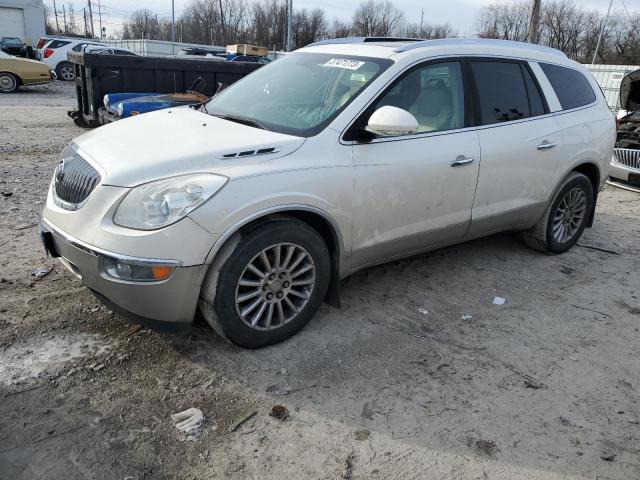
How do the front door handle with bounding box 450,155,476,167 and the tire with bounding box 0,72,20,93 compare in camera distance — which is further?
the tire with bounding box 0,72,20,93

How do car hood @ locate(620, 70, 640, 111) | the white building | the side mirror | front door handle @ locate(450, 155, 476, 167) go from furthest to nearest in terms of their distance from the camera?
the white building → car hood @ locate(620, 70, 640, 111) → front door handle @ locate(450, 155, 476, 167) → the side mirror

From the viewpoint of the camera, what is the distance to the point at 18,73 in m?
18.3

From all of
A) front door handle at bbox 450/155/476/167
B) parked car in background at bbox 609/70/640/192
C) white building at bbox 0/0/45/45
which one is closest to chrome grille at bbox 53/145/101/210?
front door handle at bbox 450/155/476/167

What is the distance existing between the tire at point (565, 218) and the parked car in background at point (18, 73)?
1827cm

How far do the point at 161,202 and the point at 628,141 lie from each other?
337 inches

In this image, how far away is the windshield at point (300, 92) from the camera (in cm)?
364

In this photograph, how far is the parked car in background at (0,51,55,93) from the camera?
715 inches

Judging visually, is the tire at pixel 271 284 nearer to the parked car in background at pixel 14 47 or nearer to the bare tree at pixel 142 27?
the parked car in background at pixel 14 47

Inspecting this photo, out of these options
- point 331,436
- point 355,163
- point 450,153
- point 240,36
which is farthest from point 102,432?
point 240,36

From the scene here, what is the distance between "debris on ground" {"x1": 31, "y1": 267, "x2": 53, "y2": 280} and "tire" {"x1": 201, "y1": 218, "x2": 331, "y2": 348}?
1.81 meters

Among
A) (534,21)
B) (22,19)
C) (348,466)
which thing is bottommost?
(348,466)

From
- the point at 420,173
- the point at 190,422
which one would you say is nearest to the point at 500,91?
the point at 420,173

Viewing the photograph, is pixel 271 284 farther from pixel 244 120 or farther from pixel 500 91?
pixel 500 91

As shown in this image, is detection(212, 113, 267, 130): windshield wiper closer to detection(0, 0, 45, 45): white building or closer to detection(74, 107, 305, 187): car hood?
detection(74, 107, 305, 187): car hood
